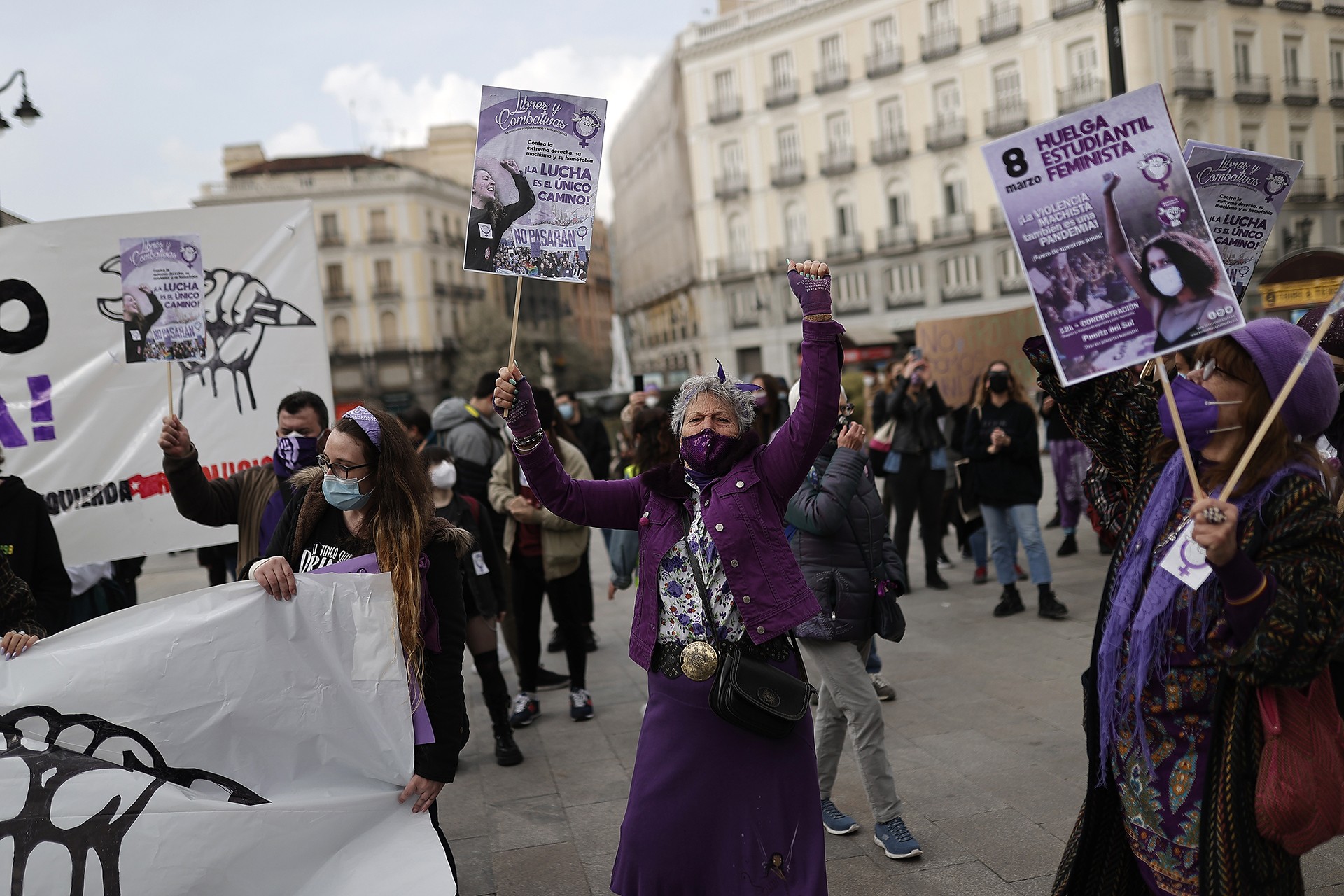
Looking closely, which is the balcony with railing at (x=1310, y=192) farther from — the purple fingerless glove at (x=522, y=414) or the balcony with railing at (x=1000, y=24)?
the purple fingerless glove at (x=522, y=414)

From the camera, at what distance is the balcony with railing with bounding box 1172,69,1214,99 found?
3984 centimetres

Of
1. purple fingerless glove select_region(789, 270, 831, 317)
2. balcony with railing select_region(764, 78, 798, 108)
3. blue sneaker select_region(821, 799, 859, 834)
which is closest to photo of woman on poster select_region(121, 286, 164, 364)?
purple fingerless glove select_region(789, 270, 831, 317)

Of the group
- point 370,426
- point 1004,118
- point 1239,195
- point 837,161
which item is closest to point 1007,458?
point 1239,195

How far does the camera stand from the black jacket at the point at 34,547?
4.04 metres

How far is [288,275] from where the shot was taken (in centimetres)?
630

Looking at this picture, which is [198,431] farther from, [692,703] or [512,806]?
[692,703]

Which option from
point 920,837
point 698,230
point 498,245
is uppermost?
point 698,230

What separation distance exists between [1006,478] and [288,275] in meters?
5.15

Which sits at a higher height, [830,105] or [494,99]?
[830,105]

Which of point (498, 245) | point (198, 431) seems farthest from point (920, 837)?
point (198, 431)

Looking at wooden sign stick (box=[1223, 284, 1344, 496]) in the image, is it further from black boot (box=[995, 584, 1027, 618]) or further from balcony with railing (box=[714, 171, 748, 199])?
balcony with railing (box=[714, 171, 748, 199])

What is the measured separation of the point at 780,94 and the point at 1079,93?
1318 centimetres

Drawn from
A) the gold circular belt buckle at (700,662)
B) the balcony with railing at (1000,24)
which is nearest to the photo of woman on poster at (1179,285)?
the gold circular belt buckle at (700,662)

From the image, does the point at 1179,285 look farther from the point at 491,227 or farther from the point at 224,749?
the point at 224,749
